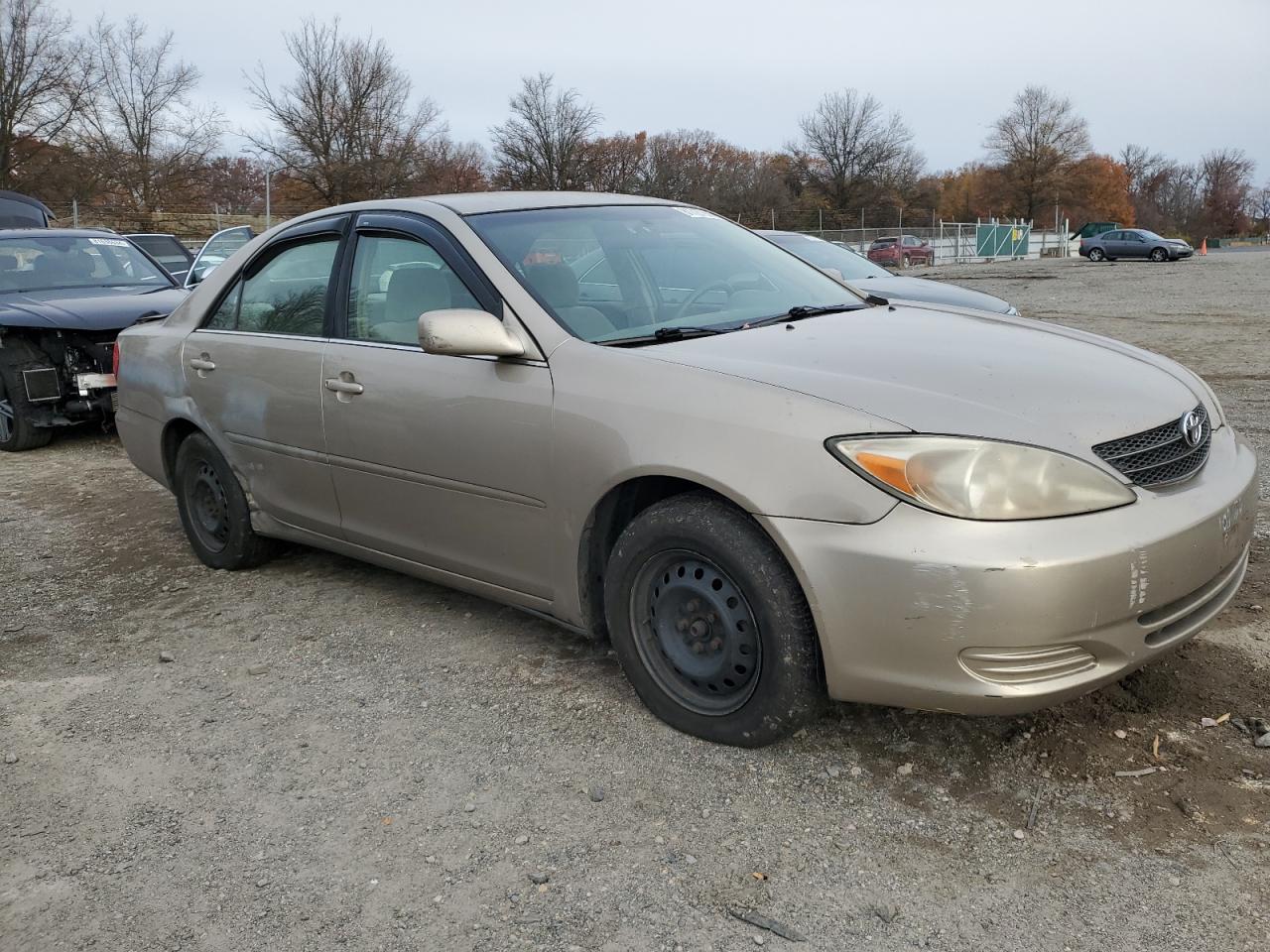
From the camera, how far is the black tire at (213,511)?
469 centimetres

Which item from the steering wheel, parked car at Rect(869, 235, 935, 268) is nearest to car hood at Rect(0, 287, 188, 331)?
the steering wheel

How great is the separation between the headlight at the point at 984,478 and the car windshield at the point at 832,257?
7029 mm

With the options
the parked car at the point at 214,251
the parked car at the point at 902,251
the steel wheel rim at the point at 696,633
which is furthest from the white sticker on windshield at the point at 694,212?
the parked car at the point at 902,251

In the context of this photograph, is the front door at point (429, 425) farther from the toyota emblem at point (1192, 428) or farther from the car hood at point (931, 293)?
the car hood at point (931, 293)

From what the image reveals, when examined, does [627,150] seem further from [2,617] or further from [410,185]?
[2,617]

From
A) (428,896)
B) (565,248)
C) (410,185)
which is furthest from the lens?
(410,185)

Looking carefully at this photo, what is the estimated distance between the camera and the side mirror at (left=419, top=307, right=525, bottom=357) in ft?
10.7

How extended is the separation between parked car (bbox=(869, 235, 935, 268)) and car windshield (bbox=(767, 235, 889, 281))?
3098 centimetres

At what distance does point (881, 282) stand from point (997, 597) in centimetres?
754

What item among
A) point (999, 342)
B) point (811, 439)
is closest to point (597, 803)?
point (811, 439)

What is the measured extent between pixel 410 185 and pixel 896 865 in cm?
4507

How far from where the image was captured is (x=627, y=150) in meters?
62.6

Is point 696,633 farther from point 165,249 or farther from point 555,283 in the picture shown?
point 165,249

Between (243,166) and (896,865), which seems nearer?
(896,865)
